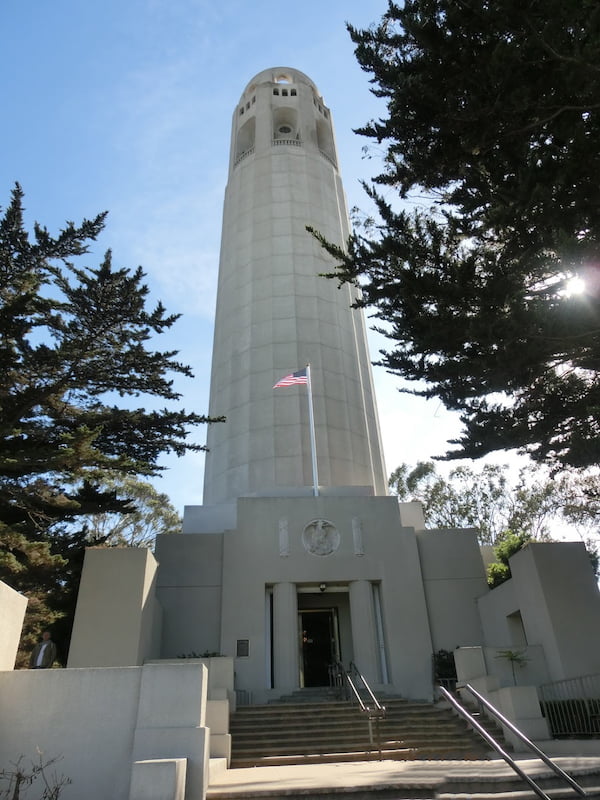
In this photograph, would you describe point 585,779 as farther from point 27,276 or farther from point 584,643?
point 27,276

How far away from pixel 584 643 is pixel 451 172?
1044 centimetres

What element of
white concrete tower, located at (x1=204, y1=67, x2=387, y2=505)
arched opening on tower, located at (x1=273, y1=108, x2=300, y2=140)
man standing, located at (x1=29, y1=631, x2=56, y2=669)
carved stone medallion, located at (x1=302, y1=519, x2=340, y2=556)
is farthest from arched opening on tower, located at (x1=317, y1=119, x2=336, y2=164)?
man standing, located at (x1=29, y1=631, x2=56, y2=669)

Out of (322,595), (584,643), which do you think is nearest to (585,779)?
(584,643)

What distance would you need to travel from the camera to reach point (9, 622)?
6.94 m

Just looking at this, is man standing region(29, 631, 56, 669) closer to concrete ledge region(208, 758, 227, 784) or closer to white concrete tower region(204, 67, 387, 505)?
concrete ledge region(208, 758, 227, 784)

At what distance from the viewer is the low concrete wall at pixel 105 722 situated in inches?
242

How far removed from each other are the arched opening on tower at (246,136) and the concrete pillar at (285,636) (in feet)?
73.9

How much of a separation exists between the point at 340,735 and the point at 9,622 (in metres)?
6.82

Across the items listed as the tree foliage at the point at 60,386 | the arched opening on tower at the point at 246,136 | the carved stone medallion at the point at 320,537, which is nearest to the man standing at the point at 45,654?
the tree foliage at the point at 60,386

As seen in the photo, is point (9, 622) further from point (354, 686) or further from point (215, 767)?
point (354, 686)

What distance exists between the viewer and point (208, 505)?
20.0 meters

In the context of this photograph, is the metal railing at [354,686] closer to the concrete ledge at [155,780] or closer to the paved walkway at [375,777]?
the paved walkway at [375,777]

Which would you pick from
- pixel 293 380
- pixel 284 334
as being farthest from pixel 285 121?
pixel 293 380

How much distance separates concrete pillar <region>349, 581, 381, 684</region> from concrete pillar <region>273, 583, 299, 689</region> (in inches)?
62.4
